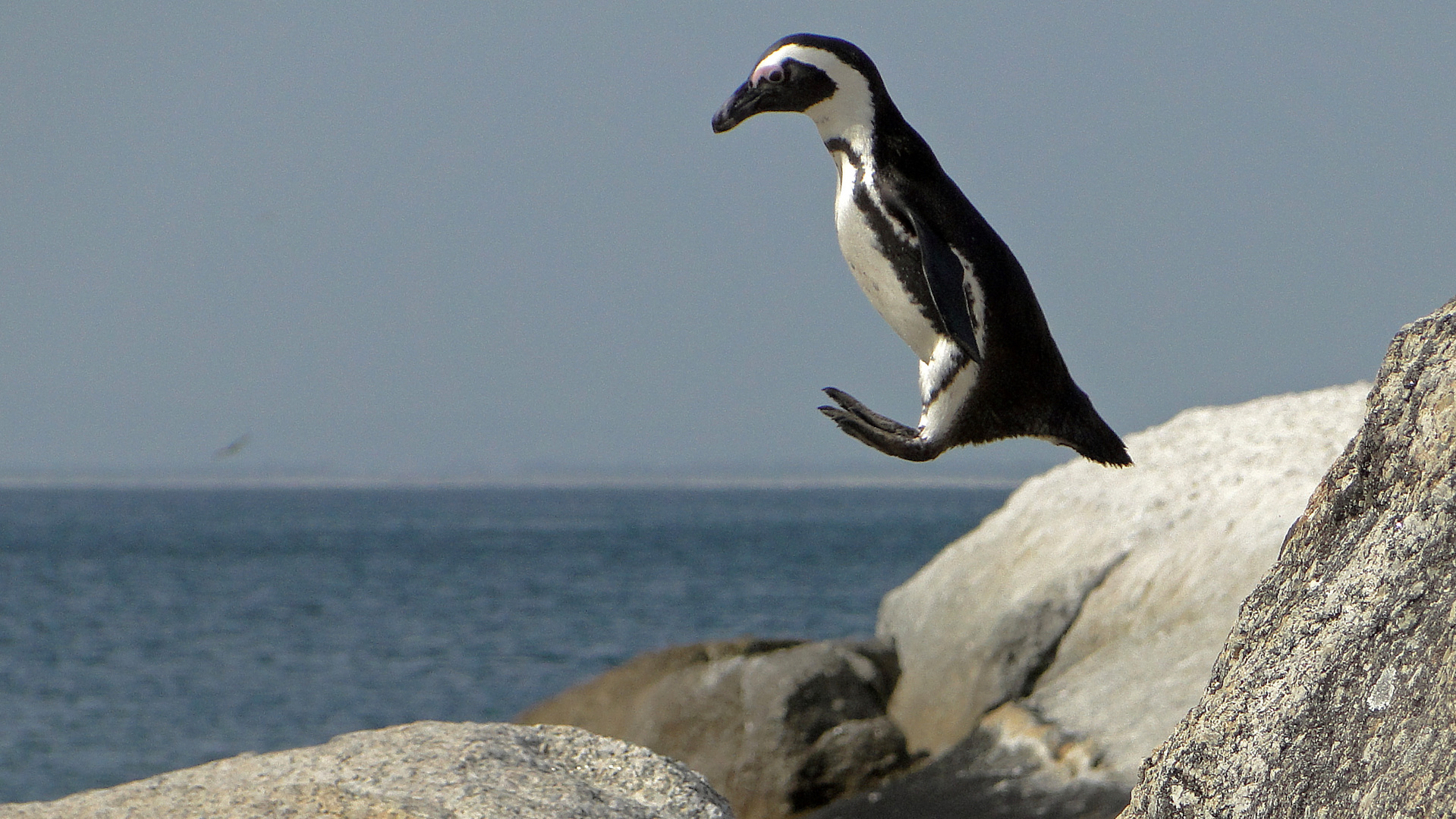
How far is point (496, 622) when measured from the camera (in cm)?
4100

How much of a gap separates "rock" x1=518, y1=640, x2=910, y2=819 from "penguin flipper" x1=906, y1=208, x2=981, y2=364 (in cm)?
778

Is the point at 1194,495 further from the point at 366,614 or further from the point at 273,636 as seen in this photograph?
the point at 366,614

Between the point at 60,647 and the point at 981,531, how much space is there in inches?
1351

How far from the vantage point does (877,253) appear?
307cm

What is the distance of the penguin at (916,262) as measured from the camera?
3031 millimetres

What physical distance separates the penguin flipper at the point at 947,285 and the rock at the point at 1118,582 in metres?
5.78

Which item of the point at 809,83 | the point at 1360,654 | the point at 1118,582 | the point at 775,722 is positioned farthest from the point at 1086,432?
the point at 775,722

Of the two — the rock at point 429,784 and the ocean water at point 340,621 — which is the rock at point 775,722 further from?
the ocean water at point 340,621

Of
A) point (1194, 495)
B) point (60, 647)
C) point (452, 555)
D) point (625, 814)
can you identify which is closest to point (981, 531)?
point (1194, 495)

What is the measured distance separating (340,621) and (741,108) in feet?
140

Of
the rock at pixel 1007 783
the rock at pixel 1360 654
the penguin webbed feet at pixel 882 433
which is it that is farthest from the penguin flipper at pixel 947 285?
the rock at pixel 1007 783

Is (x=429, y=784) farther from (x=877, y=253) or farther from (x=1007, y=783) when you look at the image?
(x=1007, y=783)

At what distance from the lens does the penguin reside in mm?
3031

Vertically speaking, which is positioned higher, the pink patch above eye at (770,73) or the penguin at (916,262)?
the pink patch above eye at (770,73)
